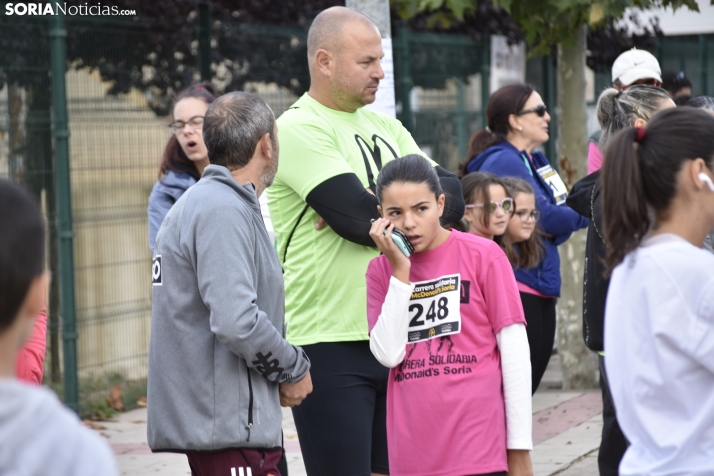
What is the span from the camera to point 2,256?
61.7 inches

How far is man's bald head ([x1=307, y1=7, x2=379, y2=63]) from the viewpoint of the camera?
402cm

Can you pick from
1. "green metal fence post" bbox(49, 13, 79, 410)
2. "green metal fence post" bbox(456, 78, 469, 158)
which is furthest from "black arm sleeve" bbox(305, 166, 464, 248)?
"green metal fence post" bbox(456, 78, 469, 158)

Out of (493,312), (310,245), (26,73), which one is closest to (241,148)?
(310,245)

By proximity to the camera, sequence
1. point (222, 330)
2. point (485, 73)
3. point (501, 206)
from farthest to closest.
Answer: point (485, 73) < point (501, 206) < point (222, 330)

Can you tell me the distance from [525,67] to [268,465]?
9.02 metres

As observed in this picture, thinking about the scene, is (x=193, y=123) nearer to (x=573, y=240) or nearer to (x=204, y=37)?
(x=204, y=37)

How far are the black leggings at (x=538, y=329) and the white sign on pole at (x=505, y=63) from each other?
5.47 metres

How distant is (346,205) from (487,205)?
171cm

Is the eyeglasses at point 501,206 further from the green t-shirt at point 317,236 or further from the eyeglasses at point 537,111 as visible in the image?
the green t-shirt at point 317,236

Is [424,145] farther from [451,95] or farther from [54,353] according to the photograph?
[54,353]

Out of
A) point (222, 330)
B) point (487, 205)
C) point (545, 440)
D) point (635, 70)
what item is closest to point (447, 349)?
point (222, 330)

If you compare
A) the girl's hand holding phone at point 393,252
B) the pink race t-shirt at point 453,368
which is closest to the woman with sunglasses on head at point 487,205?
the pink race t-shirt at point 453,368

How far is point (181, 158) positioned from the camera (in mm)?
5652

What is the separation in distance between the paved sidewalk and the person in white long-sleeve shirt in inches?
143
